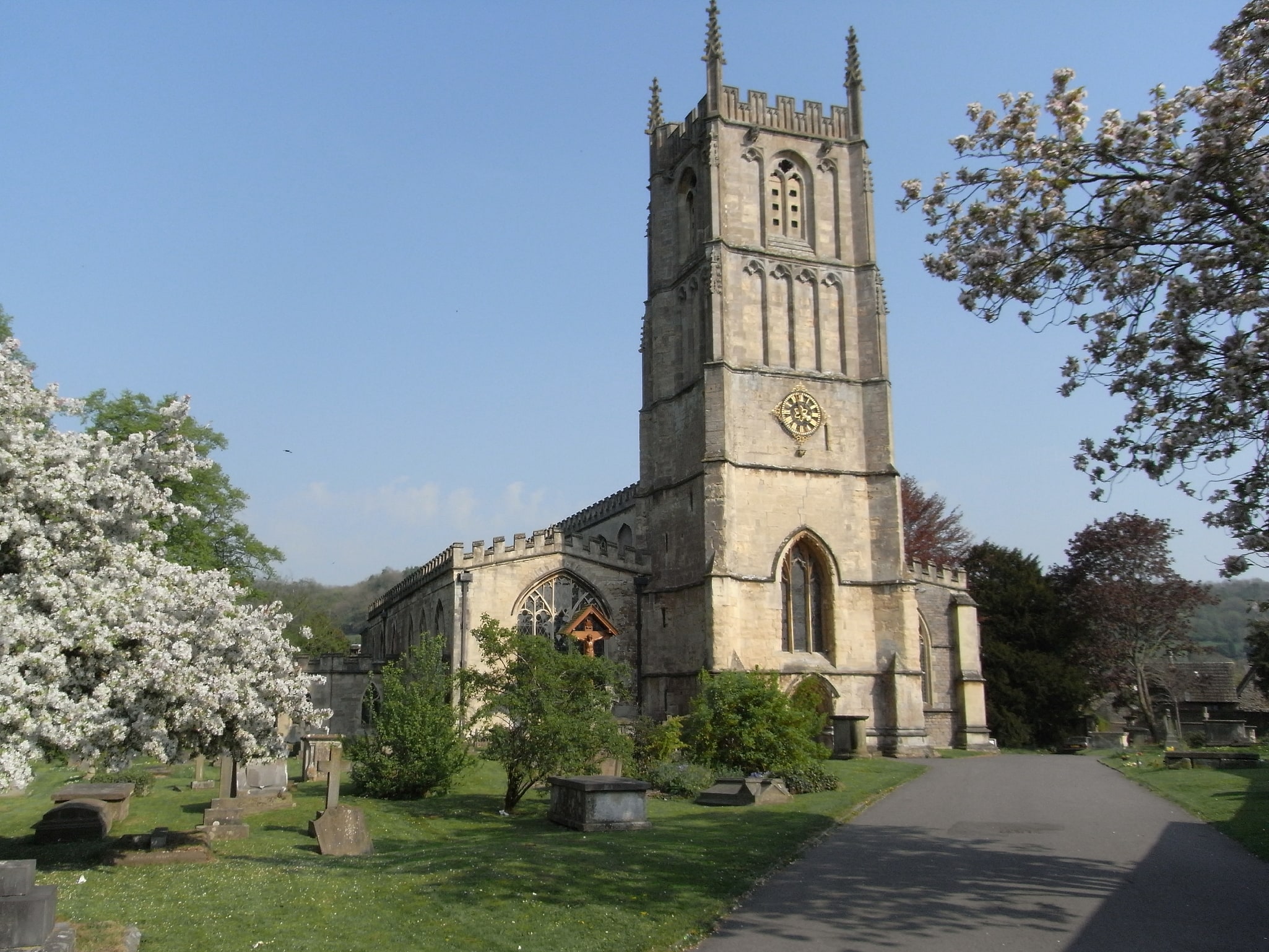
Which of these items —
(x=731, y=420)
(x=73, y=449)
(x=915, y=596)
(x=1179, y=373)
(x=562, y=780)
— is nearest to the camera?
(x=1179, y=373)

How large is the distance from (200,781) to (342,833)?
29.7ft

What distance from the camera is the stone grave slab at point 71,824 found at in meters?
14.5

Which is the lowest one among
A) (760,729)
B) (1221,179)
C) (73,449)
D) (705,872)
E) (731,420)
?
(705,872)

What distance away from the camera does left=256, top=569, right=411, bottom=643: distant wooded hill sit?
214 feet

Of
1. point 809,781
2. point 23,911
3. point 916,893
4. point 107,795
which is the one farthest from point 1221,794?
point 107,795

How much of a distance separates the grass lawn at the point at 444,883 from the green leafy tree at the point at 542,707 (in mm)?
1105

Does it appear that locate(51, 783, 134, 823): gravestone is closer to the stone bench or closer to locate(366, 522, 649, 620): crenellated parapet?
locate(366, 522, 649, 620): crenellated parapet

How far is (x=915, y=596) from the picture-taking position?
33.5 metres

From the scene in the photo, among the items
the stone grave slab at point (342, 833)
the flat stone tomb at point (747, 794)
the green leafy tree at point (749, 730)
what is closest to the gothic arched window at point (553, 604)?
the green leafy tree at point (749, 730)

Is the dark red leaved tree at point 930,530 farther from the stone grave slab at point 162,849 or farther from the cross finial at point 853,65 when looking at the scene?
the stone grave slab at point 162,849

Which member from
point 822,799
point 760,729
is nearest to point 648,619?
point 760,729

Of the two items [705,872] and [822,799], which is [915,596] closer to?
[822,799]

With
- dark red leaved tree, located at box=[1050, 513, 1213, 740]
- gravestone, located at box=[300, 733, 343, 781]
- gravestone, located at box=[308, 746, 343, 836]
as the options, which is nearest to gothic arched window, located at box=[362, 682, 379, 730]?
gravestone, located at box=[300, 733, 343, 781]

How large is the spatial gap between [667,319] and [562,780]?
21394 mm
